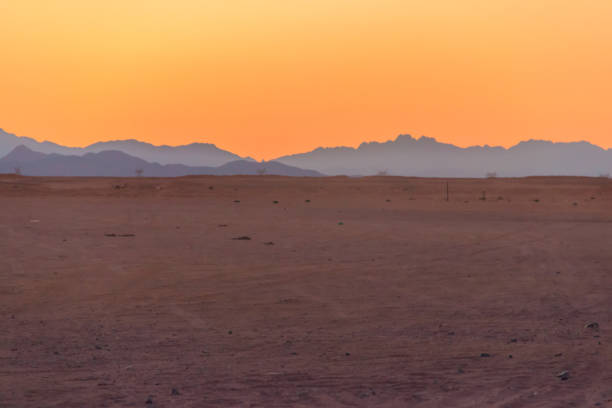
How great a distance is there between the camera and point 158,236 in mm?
21797

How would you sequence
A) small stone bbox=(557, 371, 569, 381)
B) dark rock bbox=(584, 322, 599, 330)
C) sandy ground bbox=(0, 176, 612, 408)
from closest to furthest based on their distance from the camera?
sandy ground bbox=(0, 176, 612, 408) → small stone bbox=(557, 371, 569, 381) → dark rock bbox=(584, 322, 599, 330)

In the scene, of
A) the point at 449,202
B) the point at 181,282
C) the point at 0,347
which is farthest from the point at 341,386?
the point at 449,202

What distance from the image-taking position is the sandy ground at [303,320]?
7.05 metres

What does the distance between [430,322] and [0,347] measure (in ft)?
18.5

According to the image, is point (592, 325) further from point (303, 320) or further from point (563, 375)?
point (303, 320)

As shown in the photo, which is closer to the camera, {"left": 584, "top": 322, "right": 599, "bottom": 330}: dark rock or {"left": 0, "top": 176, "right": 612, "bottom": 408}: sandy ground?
{"left": 0, "top": 176, "right": 612, "bottom": 408}: sandy ground

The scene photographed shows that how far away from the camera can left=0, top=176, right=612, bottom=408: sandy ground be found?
23.1 feet

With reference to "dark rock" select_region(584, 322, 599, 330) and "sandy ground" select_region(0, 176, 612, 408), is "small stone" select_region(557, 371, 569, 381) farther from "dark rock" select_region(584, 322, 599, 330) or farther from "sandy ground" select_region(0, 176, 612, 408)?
"dark rock" select_region(584, 322, 599, 330)

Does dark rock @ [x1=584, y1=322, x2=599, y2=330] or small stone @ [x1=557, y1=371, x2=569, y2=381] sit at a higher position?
dark rock @ [x1=584, y1=322, x2=599, y2=330]

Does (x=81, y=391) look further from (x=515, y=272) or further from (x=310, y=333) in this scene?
(x=515, y=272)

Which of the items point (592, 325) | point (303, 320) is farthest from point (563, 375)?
point (303, 320)

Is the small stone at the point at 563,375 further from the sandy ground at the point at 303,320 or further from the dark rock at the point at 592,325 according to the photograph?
the dark rock at the point at 592,325

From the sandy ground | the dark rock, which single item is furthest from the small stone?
the dark rock

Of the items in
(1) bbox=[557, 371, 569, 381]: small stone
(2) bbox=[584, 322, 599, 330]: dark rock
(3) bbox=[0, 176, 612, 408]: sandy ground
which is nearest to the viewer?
(3) bbox=[0, 176, 612, 408]: sandy ground
